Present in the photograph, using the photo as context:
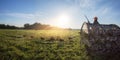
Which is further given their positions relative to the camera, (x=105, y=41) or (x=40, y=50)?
(x=40, y=50)

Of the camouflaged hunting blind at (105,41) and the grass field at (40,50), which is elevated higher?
the camouflaged hunting blind at (105,41)

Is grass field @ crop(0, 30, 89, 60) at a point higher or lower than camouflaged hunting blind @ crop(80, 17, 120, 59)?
lower

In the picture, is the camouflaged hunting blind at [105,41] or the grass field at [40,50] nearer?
the grass field at [40,50]

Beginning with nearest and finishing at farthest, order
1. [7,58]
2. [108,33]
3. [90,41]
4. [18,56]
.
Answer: [7,58] → [18,56] → [108,33] → [90,41]

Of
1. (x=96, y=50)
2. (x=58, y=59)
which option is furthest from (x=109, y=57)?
(x=58, y=59)

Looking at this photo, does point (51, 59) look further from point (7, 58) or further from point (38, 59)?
point (7, 58)

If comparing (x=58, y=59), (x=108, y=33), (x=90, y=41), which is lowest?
(x=58, y=59)

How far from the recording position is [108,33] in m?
10.7

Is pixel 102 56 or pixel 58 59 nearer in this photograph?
pixel 58 59

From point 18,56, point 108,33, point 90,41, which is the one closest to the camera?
point 18,56

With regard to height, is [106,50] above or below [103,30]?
below

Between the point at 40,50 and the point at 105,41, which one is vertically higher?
the point at 105,41

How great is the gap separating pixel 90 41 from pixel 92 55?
1.28 metres

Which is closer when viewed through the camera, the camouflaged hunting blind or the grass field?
the grass field
